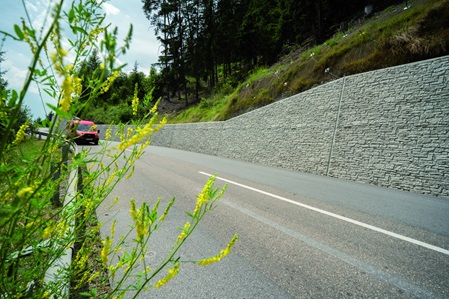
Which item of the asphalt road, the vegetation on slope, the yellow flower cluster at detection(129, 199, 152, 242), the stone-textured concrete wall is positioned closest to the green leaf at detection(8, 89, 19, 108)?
the yellow flower cluster at detection(129, 199, 152, 242)

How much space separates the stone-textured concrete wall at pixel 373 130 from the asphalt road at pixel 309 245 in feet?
4.11

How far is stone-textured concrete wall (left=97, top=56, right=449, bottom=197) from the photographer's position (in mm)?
5930

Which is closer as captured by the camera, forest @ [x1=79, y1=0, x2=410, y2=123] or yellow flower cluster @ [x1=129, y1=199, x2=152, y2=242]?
yellow flower cluster @ [x1=129, y1=199, x2=152, y2=242]

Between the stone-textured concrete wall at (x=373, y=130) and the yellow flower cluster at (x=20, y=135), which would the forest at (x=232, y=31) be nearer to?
the stone-textured concrete wall at (x=373, y=130)

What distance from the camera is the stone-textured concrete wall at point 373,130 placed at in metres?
5.93

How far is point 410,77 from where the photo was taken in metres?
6.50

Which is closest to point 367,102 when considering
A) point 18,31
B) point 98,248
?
point 98,248

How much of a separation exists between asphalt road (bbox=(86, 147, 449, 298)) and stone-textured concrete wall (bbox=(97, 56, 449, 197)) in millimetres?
1253

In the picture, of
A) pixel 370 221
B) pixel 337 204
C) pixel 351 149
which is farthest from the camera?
pixel 351 149

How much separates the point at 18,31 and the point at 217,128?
47.2 ft

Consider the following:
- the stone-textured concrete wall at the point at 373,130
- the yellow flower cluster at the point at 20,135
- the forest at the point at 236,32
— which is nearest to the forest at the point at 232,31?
the forest at the point at 236,32

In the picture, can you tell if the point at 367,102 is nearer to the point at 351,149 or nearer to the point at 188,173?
the point at 351,149

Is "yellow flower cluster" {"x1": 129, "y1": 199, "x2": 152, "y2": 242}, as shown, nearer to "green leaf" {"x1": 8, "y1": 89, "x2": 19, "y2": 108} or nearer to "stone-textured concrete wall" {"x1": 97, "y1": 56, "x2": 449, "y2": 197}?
"green leaf" {"x1": 8, "y1": 89, "x2": 19, "y2": 108}

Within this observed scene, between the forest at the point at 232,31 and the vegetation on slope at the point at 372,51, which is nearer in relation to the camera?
the vegetation on slope at the point at 372,51
